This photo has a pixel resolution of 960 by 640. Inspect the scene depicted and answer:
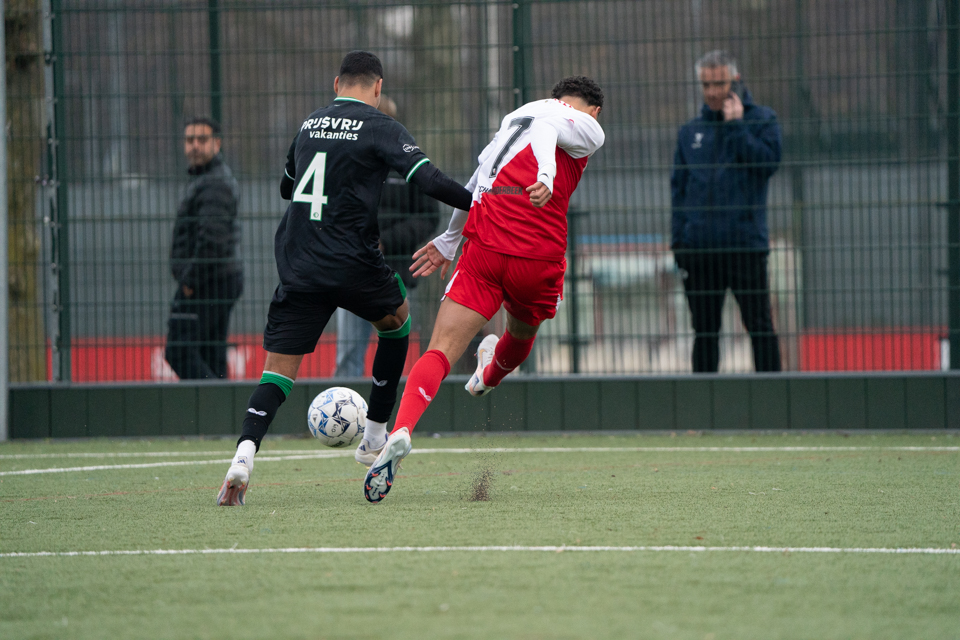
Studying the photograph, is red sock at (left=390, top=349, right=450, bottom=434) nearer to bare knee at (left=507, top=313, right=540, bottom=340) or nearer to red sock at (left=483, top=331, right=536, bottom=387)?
bare knee at (left=507, top=313, right=540, bottom=340)

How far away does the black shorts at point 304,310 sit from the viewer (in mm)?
5242

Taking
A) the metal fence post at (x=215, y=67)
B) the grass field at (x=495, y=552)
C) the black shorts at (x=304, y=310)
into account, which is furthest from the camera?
the metal fence post at (x=215, y=67)

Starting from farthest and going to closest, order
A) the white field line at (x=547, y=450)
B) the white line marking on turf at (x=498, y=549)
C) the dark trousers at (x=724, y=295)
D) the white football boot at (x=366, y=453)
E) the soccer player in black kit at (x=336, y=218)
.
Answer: the dark trousers at (x=724, y=295)
the white field line at (x=547, y=450)
the white football boot at (x=366, y=453)
the soccer player in black kit at (x=336, y=218)
the white line marking on turf at (x=498, y=549)

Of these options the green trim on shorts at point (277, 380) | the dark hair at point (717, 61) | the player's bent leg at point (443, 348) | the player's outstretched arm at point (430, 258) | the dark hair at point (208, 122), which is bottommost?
the green trim on shorts at point (277, 380)

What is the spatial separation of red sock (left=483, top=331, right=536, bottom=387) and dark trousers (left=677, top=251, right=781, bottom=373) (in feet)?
10.0

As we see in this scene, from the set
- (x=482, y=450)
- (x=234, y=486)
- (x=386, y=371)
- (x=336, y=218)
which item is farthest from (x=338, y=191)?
(x=482, y=450)

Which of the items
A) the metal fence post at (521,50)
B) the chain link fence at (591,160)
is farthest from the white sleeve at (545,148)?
the metal fence post at (521,50)

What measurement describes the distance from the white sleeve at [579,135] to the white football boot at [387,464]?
1491 mm

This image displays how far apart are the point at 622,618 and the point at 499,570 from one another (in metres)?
0.62

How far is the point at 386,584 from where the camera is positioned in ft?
Result: 10.5

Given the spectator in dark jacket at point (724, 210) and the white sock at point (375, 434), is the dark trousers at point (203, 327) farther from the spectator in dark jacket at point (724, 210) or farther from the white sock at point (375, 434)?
the white sock at point (375, 434)

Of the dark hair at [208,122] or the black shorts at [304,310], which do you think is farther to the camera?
the dark hair at [208,122]

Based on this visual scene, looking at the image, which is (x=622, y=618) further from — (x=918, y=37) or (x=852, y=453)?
(x=918, y=37)

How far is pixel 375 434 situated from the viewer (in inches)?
221
